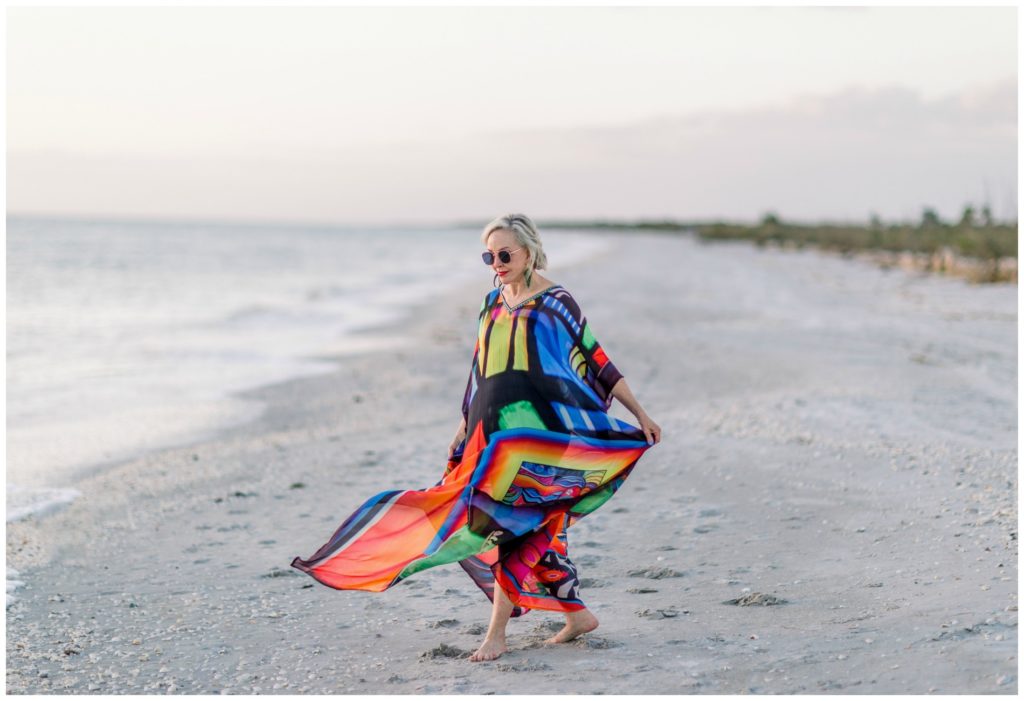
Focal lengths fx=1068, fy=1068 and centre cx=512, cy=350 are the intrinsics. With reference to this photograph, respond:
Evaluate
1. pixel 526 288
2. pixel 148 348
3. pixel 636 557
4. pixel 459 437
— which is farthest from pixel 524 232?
pixel 148 348

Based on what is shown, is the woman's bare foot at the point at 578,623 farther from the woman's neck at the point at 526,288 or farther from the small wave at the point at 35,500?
the small wave at the point at 35,500

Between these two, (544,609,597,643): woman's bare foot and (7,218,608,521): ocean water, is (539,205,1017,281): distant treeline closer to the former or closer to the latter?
(7,218,608,521): ocean water

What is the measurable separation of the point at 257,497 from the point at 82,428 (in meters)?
3.40

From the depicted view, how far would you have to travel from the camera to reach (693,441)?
788 cm

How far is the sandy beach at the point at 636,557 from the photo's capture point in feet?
13.0

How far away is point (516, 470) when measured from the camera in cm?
390

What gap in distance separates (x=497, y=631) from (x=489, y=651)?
8 centimetres

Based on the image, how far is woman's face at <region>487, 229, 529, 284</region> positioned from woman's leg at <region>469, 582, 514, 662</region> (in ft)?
3.99

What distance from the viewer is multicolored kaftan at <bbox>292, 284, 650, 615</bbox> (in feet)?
12.8

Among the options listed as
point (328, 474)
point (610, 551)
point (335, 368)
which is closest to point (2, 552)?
point (328, 474)

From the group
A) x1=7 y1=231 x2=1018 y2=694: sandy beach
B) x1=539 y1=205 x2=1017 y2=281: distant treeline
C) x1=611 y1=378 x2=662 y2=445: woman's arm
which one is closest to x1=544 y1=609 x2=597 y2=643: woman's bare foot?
x1=7 y1=231 x2=1018 y2=694: sandy beach

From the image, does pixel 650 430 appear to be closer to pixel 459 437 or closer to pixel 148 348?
pixel 459 437

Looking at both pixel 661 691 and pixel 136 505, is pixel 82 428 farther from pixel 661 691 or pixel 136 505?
pixel 661 691

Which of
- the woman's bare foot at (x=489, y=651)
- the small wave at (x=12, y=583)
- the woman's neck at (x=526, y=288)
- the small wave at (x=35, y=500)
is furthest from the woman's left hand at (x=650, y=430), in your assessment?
the small wave at (x=35, y=500)
